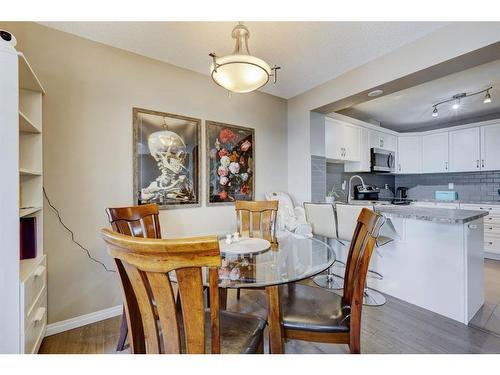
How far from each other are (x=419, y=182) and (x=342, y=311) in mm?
4907

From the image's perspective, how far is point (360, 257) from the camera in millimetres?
1197

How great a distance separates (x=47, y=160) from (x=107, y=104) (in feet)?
2.19

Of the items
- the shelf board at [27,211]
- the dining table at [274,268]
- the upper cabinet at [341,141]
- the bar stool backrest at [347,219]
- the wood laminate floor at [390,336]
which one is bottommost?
the wood laminate floor at [390,336]

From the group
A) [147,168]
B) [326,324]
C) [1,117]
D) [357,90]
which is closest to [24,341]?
[1,117]

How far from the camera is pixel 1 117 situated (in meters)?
1.16

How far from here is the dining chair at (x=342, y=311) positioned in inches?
43.9

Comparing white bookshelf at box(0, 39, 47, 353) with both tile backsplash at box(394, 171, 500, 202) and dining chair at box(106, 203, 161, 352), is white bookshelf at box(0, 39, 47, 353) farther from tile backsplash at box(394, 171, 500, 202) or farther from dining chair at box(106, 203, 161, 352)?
tile backsplash at box(394, 171, 500, 202)

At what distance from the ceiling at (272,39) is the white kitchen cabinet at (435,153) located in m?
→ 3.00

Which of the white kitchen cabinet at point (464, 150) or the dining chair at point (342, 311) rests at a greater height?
the white kitchen cabinet at point (464, 150)

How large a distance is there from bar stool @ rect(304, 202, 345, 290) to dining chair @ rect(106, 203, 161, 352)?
64.1 inches

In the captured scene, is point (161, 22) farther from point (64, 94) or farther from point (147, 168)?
point (147, 168)

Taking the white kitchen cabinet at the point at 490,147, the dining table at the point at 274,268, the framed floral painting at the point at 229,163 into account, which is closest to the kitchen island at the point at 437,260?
the dining table at the point at 274,268

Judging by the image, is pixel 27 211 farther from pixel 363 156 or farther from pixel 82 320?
pixel 363 156

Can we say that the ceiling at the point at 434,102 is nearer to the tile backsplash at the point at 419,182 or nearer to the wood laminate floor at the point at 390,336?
the tile backsplash at the point at 419,182
